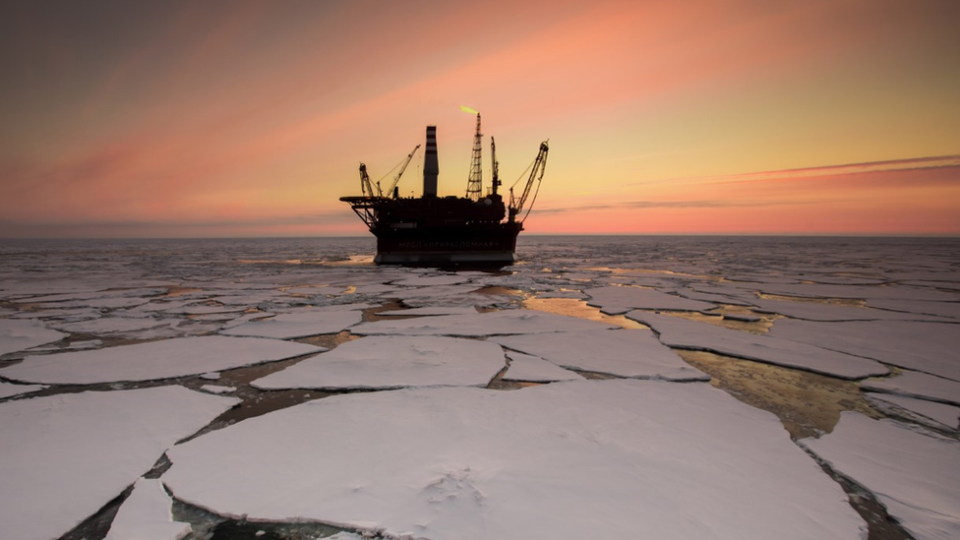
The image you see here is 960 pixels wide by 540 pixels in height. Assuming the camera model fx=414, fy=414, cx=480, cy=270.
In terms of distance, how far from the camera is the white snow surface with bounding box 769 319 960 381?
3.82m

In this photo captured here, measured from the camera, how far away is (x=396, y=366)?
3.54 metres

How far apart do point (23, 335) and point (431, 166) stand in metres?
23.2

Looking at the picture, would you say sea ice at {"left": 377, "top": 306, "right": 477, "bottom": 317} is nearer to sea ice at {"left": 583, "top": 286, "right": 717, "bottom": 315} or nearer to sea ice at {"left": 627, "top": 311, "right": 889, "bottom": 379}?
sea ice at {"left": 583, "top": 286, "right": 717, "bottom": 315}

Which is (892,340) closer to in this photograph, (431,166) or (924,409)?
(924,409)

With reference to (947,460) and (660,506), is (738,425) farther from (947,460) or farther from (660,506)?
(660,506)

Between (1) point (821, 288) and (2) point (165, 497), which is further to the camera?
(1) point (821, 288)

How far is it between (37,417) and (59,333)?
3.36m

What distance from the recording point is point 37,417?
251 cm

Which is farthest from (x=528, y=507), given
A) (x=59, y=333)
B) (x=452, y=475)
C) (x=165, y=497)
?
(x=59, y=333)

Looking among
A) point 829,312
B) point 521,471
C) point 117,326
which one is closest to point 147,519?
point 521,471

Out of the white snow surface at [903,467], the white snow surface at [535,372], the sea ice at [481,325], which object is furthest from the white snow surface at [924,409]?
the sea ice at [481,325]

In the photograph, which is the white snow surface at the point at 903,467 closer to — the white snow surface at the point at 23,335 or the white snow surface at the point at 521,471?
the white snow surface at the point at 521,471

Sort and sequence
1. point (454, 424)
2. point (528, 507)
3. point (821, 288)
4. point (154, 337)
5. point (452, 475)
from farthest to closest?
point (821, 288) < point (154, 337) < point (454, 424) < point (452, 475) < point (528, 507)

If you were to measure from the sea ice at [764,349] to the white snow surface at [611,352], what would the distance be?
40 centimetres
